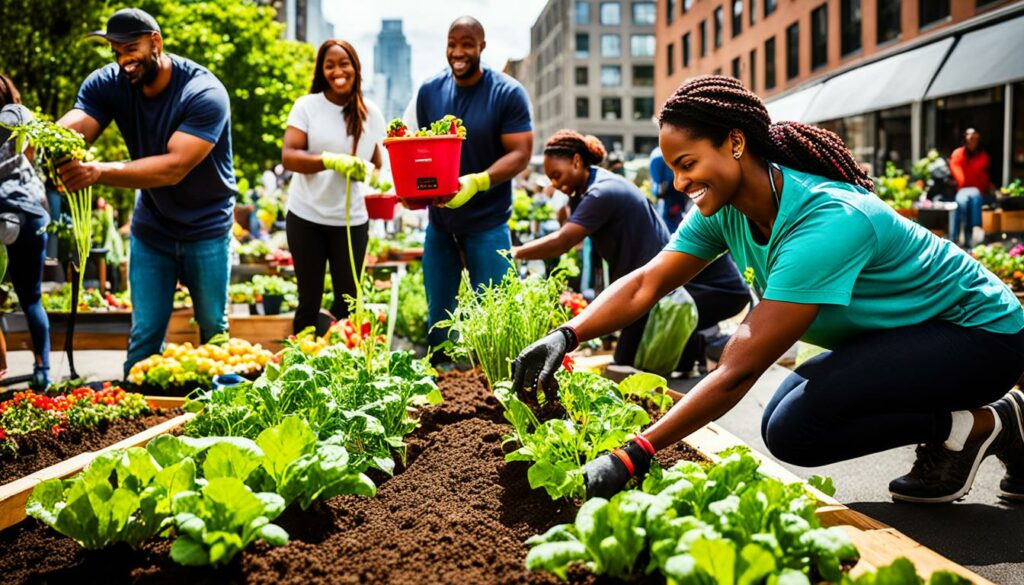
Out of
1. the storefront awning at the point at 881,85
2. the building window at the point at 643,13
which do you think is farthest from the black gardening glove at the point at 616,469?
the building window at the point at 643,13

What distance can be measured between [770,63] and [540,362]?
31233 mm

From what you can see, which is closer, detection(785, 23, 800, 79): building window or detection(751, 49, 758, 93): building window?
detection(785, 23, 800, 79): building window

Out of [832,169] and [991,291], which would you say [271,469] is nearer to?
[832,169]

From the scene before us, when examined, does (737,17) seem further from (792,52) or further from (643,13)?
(643,13)

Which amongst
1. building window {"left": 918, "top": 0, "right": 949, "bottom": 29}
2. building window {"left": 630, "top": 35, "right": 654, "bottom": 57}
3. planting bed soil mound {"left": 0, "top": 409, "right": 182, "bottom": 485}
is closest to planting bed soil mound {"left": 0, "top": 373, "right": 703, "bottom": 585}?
planting bed soil mound {"left": 0, "top": 409, "right": 182, "bottom": 485}

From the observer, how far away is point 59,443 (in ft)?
11.2

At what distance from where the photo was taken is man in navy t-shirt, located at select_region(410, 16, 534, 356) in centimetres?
466

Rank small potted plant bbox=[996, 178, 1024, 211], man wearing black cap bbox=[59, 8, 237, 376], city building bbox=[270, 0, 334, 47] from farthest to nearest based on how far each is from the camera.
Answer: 1. city building bbox=[270, 0, 334, 47]
2. small potted plant bbox=[996, 178, 1024, 211]
3. man wearing black cap bbox=[59, 8, 237, 376]

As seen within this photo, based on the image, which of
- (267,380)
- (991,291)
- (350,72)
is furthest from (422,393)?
(350,72)

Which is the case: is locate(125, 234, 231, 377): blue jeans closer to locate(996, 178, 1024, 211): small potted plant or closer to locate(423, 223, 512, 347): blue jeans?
locate(423, 223, 512, 347): blue jeans

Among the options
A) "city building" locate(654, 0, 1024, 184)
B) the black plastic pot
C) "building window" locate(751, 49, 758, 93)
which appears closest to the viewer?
the black plastic pot

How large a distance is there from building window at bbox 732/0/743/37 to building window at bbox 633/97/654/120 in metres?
41.8

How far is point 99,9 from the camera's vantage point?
15172 millimetres

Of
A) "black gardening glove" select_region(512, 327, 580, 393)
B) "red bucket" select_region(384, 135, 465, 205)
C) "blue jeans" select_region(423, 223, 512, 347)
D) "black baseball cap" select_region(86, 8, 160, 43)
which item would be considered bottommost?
"black gardening glove" select_region(512, 327, 580, 393)
